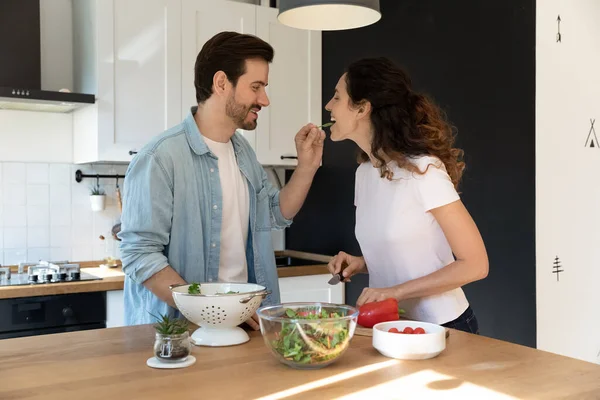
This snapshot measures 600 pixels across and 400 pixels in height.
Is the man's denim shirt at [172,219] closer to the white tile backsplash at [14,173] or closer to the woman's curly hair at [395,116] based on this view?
the woman's curly hair at [395,116]

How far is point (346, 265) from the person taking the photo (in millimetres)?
2109

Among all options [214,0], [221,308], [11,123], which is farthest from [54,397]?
[214,0]

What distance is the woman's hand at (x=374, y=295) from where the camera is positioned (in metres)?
1.71

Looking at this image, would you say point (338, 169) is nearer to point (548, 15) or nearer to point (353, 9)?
point (548, 15)

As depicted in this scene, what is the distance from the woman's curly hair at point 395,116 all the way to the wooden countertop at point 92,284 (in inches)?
58.7

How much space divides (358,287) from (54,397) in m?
2.62

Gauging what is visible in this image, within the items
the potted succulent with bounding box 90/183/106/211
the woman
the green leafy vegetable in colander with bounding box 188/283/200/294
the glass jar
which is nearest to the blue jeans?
the woman

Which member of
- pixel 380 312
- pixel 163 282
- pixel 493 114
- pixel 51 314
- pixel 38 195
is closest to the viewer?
pixel 380 312

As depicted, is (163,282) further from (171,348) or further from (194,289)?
(171,348)

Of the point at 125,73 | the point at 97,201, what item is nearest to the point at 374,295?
the point at 125,73

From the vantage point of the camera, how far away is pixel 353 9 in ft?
6.14

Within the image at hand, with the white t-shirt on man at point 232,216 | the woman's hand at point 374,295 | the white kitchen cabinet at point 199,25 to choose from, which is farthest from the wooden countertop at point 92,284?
the woman's hand at point 374,295

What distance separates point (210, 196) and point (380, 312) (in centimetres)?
73

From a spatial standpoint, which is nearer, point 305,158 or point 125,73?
point 305,158
